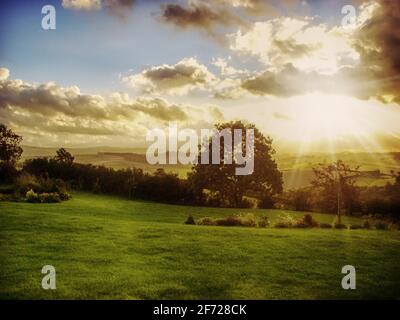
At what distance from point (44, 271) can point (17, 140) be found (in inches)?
1377

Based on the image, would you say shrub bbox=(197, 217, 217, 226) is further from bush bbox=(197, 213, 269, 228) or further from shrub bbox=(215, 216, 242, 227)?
shrub bbox=(215, 216, 242, 227)

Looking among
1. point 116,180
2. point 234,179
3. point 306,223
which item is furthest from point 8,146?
point 306,223

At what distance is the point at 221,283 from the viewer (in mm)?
11148

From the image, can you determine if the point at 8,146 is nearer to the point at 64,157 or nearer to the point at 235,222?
the point at 64,157

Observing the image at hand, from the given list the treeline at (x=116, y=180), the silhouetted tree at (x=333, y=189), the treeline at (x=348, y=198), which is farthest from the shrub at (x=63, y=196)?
the silhouetted tree at (x=333, y=189)

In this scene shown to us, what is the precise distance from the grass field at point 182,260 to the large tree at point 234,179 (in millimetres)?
16442

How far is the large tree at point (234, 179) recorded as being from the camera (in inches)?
1399

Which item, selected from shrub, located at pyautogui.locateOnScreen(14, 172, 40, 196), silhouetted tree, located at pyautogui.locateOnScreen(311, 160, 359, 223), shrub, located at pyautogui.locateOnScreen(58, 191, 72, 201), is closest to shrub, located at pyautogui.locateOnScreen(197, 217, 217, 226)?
shrub, located at pyautogui.locateOnScreen(58, 191, 72, 201)

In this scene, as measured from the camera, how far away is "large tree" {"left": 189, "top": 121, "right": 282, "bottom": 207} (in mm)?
35531

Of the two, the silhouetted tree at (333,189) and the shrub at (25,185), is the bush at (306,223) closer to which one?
the silhouetted tree at (333,189)

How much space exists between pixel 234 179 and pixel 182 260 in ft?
75.9

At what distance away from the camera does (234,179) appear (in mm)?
35812

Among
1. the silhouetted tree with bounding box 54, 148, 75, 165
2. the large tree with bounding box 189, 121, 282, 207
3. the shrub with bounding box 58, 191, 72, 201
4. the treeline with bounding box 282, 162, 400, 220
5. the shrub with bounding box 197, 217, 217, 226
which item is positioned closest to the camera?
the shrub with bounding box 197, 217, 217, 226

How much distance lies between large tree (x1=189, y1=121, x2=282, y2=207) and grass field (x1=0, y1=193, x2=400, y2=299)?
53.9 feet
